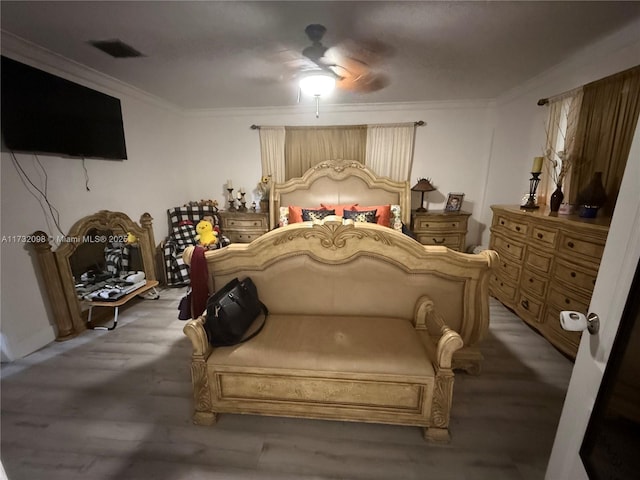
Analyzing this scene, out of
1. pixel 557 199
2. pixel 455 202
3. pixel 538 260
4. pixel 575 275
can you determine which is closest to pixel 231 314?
pixel 575 275

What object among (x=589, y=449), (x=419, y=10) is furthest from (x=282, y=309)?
(x=419, y=10)

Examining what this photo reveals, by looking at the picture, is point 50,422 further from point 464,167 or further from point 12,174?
point 464,167

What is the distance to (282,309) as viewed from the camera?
1832 millimetres

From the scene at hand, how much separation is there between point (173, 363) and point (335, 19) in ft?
8.91

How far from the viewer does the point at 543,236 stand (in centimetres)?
234

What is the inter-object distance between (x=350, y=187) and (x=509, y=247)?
2051 mm

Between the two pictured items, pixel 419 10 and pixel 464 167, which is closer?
pixel 419 10

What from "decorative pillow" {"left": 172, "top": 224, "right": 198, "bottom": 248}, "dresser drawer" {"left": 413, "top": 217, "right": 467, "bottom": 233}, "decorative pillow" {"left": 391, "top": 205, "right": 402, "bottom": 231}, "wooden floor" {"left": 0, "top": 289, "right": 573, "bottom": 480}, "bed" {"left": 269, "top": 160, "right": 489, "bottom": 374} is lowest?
"wooden floor" {"left": 0, "top": 289, "right": 573, "bottom": 480}

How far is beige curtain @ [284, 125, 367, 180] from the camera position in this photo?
13.4ft

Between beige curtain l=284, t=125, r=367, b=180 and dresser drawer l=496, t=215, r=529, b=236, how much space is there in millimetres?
2054

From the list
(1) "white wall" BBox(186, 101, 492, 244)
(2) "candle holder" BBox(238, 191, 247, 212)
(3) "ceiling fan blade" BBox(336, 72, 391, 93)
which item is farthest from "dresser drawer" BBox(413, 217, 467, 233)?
(2) "candle holder" BBox(238, 191, 247, 212)

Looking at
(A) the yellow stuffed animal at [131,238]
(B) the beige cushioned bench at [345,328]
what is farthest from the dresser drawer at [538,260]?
(A) the yellow stuffed animal at [131,238]

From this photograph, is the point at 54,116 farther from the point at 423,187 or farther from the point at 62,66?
the point at 423,187

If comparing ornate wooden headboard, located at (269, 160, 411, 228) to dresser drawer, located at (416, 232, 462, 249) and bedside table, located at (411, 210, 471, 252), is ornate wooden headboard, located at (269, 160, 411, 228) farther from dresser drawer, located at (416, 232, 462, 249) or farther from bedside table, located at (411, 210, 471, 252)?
dresser drawer, located at (416, 232, 462, 249)
